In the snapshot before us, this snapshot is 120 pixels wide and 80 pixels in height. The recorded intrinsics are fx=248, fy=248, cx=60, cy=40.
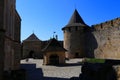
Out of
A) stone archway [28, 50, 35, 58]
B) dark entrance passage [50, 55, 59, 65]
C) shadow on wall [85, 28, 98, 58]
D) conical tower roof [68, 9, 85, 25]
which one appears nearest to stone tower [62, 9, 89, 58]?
conical tower roof [68, 9, 85, 25]

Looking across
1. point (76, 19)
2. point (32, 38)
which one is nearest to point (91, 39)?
point (76, 19)

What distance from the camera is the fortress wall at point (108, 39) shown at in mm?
28861

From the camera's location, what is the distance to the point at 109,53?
30.7 metres

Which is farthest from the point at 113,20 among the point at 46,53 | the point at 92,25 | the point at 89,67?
the point at 89,67

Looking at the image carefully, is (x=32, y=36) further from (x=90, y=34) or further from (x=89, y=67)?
(x=89, y=67)

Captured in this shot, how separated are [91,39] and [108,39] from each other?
18.0 feet

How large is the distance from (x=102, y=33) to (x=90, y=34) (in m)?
3.97

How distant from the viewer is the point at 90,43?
36.9 meters

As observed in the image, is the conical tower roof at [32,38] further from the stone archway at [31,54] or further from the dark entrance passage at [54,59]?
the dark entrance passage at [54,59]

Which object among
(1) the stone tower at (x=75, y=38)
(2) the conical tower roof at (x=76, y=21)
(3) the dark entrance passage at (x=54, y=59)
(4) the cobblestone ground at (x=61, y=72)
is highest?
(2) the conical tower roof at (x=76, y=21)

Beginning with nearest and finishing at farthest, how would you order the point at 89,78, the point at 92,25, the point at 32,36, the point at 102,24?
the point at 89,78 < the point at 102,24 < the point at 92,25 < the point at 32,36

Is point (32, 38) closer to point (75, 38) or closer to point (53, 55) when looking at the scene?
point (75, 38)

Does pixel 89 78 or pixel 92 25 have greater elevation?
pixel 92 25

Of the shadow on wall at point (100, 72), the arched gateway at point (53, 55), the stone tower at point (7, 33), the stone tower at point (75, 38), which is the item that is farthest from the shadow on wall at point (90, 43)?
the shadow on wall at point (100, 72)
